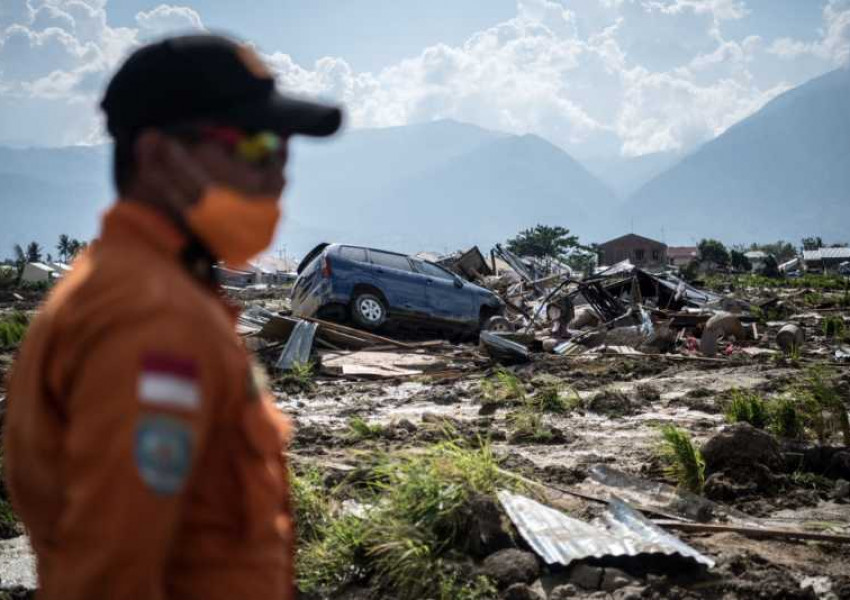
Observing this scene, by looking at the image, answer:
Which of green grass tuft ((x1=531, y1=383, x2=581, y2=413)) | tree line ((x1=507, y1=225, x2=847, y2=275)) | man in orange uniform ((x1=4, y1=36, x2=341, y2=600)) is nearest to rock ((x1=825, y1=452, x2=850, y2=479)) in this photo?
green grass tuft ((x1=531, y1=383, x2=581, y2=413))

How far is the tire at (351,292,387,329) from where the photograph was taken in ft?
43.3

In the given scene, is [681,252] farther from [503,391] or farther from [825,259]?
[503,391]

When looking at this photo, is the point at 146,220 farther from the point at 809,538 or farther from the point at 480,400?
the point at 480,400

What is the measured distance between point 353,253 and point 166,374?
12.5 meters

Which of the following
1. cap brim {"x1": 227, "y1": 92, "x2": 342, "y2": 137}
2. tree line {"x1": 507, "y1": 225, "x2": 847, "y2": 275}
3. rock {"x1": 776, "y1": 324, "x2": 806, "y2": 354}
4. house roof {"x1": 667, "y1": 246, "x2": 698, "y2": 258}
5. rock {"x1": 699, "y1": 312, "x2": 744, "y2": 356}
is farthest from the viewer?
house roof {"x1": 667, "y1": 246, "x2": 698, "y2": 258}

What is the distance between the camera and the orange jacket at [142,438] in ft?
3.37

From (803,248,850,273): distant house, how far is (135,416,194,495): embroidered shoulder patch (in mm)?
87495

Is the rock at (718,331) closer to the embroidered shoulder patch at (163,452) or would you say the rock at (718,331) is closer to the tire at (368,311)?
the tire at (368,311)

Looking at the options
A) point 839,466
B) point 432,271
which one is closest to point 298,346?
point 432,271

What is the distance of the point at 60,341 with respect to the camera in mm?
1126

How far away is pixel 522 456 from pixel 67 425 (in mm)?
5078

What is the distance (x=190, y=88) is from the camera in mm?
1256

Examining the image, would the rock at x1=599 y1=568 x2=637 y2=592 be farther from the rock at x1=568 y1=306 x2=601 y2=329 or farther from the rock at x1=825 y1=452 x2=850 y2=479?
the rock at x1=568 y1=306 x2=601 y2=329

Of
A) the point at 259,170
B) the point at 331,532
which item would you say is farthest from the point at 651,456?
the point at 259,170
